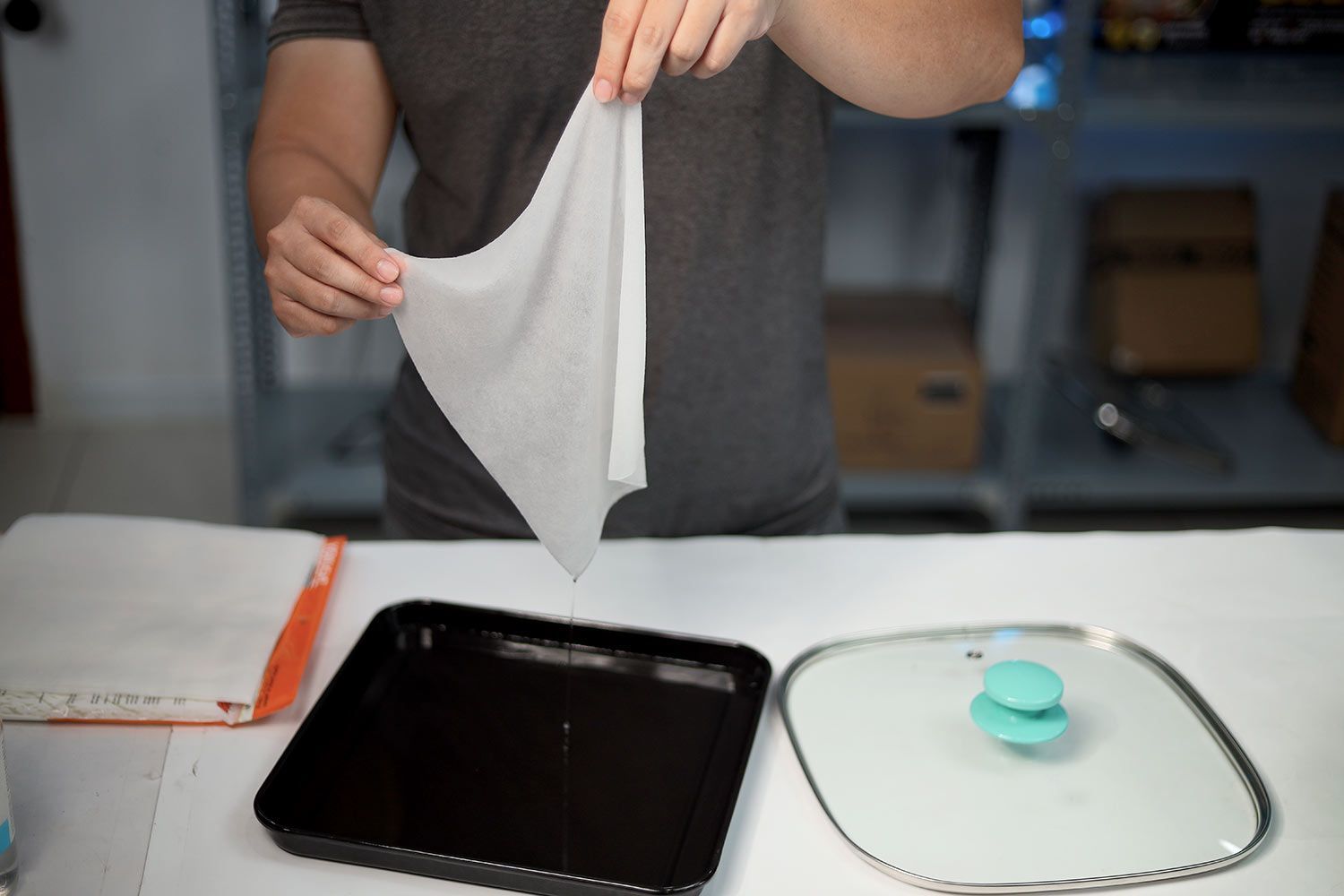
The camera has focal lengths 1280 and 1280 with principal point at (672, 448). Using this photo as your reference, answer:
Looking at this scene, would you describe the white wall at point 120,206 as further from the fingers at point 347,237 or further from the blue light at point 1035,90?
the fingers at point 347,237

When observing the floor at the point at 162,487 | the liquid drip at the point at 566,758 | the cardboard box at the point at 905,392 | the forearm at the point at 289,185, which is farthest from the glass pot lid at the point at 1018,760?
the floor at the point at 162,487

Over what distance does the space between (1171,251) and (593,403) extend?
6.33 ft

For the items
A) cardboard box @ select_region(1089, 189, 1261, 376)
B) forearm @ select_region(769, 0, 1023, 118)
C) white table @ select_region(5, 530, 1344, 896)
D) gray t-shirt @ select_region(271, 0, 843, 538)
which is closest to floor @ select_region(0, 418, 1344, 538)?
cardboard box @ select_region(1089, 189, 1261, 376)

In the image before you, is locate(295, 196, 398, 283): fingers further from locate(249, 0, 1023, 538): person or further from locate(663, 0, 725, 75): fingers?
locate(663, 0, 725, 75): fingers

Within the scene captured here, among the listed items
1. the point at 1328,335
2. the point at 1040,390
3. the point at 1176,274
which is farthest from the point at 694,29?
the point at 1328,335

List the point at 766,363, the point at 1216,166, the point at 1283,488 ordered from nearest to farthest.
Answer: the point at 766,363 → the point at 1283,488 → the point at 1216,166

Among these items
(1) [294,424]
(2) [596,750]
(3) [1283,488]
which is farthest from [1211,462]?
(2) [596,750]

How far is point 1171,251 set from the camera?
93.8 inches

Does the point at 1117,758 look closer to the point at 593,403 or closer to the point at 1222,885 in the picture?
the point at 1222,885

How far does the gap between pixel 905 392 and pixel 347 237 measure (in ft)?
5.00

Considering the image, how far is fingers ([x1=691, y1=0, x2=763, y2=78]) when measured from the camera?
28.2 inches

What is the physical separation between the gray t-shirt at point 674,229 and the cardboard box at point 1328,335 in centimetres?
155

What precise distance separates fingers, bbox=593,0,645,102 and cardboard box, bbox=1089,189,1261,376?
1.86 metres

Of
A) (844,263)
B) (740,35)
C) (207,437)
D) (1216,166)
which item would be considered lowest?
(207,437)
